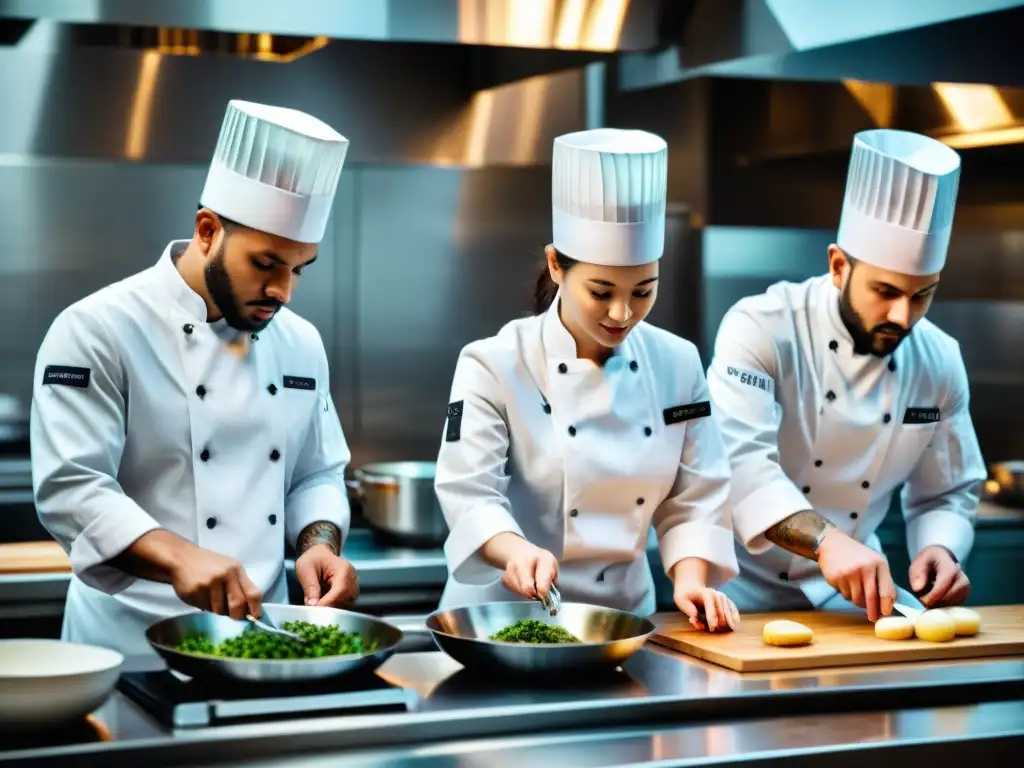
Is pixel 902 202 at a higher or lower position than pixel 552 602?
higher

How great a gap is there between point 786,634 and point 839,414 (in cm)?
82

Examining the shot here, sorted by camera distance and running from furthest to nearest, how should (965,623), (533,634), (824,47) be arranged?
1. (824,47)
2. (965,623)
3. (533,634)

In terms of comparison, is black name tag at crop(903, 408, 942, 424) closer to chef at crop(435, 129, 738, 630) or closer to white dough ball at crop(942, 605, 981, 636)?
chef at crop(435, 129, 738, 630)

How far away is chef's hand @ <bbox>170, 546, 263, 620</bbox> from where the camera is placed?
2.09 metres

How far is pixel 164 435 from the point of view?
2525mm

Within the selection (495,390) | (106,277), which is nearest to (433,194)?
(106,277)

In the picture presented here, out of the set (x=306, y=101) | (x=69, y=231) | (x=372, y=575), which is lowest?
(x=372, y=575)

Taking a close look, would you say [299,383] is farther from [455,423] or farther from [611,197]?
[611,197]

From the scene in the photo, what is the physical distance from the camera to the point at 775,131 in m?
4.43

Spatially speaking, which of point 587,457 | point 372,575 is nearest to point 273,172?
point 587,457

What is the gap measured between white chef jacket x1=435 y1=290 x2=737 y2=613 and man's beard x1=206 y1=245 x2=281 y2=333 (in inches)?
17.7

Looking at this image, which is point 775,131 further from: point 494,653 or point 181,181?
point 494,653

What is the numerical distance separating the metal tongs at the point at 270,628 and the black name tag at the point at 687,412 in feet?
3.20

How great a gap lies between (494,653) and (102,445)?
2.73 ft
